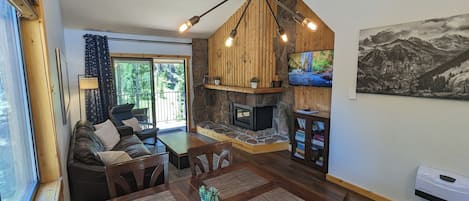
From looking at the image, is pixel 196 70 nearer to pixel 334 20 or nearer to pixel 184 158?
pixel 184 158

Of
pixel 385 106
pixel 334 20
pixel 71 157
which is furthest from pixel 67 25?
pixel 385 106

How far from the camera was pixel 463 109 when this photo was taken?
223 cm

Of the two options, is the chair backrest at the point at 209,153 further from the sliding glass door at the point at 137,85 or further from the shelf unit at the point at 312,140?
the sliding glass door at the point at 137,85

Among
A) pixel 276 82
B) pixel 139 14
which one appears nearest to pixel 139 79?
pixel 139 14

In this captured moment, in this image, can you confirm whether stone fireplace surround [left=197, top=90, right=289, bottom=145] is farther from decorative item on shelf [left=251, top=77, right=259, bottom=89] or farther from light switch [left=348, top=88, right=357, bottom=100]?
light switch [left=348, top=88, right=357, bottom=100]

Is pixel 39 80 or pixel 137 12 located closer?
pixel 39 80

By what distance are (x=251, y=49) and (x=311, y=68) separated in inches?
54.6

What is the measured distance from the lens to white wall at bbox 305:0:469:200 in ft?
7.63

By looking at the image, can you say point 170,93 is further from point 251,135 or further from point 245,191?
point 245,191

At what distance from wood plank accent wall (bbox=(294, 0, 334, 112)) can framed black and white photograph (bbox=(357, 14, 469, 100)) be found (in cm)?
105

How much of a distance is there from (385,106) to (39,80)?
3.23 meters

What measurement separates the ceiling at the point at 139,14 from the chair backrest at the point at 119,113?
1660 mm

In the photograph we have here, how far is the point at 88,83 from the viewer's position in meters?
4.54

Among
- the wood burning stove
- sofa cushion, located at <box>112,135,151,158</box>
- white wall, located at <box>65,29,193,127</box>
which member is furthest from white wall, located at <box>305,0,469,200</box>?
white wall, located at <box>65,29,193,127</box>
